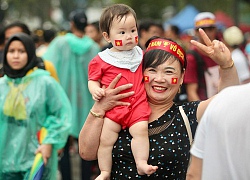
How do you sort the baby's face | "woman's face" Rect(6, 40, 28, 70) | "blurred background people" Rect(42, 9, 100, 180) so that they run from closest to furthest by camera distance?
the baby's face, "woman's face" Rect(6, 40, 28, 70), "blurred background people" Rect(42, 9, 100, 180)

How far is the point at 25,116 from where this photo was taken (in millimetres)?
5887

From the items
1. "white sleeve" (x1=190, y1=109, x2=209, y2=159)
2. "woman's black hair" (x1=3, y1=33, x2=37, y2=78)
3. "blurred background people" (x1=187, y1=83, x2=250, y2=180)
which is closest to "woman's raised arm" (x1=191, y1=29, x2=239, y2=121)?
"white sleeve" (x1=190, y1=109, x2=209, y2=159)

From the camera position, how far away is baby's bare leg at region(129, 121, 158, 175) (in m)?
3.90

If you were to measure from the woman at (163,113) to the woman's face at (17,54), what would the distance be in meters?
2.02

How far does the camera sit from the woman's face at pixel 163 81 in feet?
13.2

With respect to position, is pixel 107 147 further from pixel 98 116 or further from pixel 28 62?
pixel 28 62

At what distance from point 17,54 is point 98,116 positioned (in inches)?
84.8

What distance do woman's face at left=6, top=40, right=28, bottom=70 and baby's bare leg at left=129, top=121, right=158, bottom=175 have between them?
88.9 inches

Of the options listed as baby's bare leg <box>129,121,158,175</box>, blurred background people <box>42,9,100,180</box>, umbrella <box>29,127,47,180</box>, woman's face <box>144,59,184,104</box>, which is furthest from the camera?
blurred background people <box>42,9,100,180</box>

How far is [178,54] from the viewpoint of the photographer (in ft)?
13.5

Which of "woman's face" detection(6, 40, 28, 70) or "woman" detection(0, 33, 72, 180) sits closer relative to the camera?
"woman" detection(0, 33, 72, 180)

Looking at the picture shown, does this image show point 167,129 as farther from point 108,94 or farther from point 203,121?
point 203,121

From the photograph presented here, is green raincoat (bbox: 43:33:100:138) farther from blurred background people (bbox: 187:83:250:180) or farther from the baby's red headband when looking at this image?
blurred background people (bbox: 187:83:250:180)

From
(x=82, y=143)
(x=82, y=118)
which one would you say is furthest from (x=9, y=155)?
(x=82, y=118)
